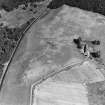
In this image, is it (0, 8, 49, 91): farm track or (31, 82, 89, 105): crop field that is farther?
(0, 8, 49, 91): farm track

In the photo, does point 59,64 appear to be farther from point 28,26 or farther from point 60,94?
point 28,26

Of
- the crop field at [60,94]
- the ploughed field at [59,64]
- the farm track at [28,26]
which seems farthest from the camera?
the farm track at [28,26]

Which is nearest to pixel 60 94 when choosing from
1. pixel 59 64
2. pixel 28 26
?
pixel 59 64

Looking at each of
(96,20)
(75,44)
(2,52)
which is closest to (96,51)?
(75,44)

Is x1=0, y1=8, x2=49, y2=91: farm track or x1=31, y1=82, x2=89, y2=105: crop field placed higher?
→ x1=0, y1=8, x2=49, y2=91: farm track

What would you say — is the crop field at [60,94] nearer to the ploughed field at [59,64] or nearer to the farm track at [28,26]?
the ploughed field at [59,64]

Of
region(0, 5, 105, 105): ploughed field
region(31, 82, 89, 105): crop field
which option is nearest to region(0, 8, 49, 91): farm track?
region(0, 5, 105, 105): ploughed field

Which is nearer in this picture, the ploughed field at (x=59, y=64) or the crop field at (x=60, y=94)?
the crop field at (x=60, y=94)

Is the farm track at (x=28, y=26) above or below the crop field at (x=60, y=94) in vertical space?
above

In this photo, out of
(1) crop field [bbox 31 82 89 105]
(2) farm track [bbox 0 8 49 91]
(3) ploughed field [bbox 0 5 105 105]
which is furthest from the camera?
(2) farm track [bbox 0 8 49 91]

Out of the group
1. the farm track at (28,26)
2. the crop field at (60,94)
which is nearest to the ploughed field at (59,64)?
the crop field at (60,94)

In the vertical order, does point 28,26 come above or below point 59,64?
above

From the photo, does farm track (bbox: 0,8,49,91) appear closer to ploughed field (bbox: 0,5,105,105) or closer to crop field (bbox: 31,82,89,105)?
ploughed field (bbox: 0,5,105,105)
